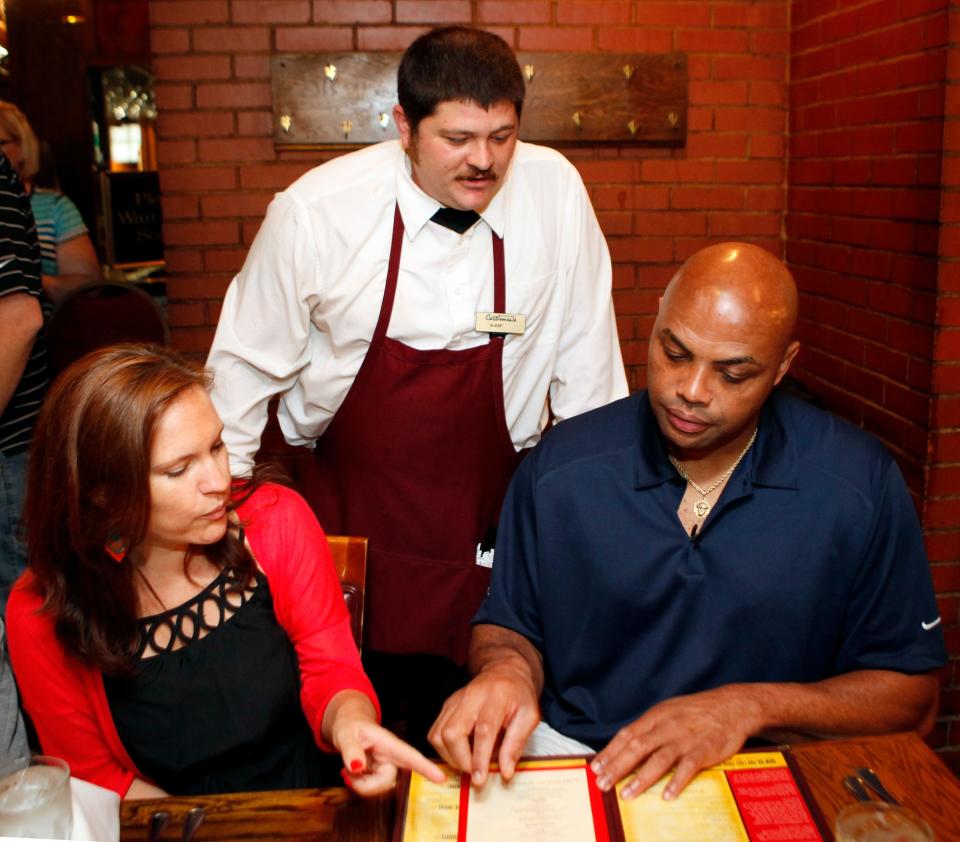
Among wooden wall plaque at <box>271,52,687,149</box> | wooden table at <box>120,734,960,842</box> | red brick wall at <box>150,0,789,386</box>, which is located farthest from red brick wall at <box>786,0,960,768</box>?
wooden table at <box>120,734,960,842</box>

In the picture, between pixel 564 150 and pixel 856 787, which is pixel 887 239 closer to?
pixel 564 150

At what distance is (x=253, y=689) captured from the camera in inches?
62.9

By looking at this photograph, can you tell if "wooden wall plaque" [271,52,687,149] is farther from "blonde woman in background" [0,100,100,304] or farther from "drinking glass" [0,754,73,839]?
"drinking glass" [0,754,73,839]

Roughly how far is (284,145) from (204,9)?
1.52 ft

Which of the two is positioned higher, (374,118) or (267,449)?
(374,118)

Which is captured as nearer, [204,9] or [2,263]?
[2,263]

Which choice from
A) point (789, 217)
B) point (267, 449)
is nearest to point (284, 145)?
point (267, 449)

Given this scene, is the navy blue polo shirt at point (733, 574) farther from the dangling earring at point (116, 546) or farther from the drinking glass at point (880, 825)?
the dangling earring at point (116, 546)

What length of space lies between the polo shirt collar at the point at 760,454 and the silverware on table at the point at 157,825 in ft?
2.69

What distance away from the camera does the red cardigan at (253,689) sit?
156 cm

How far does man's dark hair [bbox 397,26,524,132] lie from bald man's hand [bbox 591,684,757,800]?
48.2 inches

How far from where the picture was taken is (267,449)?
3299 millimetres

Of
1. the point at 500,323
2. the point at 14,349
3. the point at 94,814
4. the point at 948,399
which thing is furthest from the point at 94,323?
the point at 948,399

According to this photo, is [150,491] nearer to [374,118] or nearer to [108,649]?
[108,649]
